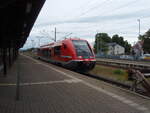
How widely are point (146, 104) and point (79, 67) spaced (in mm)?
10545

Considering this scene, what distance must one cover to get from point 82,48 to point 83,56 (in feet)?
2.94

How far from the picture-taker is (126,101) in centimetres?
705

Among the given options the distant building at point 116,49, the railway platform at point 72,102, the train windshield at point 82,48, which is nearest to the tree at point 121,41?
the distant building at point 116,49

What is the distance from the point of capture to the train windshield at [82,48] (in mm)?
17188

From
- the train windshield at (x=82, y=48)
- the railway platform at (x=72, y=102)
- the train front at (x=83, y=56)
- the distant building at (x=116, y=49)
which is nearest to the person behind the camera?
the railway platform at (x=72, y=102)

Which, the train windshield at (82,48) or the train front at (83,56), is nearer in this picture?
the train front at (83,56)

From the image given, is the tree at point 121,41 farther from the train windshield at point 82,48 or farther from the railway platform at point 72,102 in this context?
the railway platform at point 72,102

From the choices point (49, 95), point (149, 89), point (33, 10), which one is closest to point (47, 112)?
point (49, 95)

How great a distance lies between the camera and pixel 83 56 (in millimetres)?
17000

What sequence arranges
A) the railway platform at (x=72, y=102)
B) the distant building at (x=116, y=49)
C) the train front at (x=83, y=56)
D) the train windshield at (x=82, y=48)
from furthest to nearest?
the distant building at (x=116, y=49) → the train windshield at (x=82, y=48) → the train front at (x=83, y=56) → the railway platform at (x=72, y=102)

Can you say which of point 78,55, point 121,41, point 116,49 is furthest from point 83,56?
point 121,41

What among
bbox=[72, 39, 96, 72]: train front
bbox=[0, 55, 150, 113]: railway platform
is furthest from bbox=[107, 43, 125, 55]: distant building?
bbox=[0, 55, 150, 113]: railway platform

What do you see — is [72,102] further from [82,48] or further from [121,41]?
[121,41]

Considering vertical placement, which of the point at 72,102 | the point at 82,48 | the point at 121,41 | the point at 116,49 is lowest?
the point at 72,102
